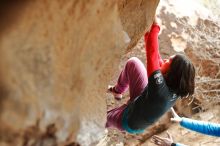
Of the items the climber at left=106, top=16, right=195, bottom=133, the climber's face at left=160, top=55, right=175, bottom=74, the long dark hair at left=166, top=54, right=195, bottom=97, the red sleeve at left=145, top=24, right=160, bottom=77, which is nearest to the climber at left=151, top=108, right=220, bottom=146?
the climber at left=106, top=16, right=195, bottom=133

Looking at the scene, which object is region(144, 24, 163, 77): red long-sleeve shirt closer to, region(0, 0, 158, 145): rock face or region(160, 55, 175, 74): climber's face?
region(160, 55, 175, 74): climber's face

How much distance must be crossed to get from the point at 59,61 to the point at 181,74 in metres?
1.07

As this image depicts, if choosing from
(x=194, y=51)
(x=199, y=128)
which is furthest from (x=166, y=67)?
(x=194, y=51)

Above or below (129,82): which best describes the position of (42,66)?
above

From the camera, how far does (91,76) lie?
145 centimetres

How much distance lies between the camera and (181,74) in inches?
83.3

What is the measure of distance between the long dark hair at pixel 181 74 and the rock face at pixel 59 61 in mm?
617

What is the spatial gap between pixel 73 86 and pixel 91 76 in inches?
5.2

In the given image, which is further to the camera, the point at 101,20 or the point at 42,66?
the point at 101,20

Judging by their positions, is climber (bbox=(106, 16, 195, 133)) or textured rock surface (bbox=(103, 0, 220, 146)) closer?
climber (bbox=(106, 16, 195, 133))

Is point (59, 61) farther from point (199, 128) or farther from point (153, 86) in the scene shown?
point (199, 128)

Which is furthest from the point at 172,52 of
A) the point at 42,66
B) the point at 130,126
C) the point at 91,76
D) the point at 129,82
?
the point at 42,66

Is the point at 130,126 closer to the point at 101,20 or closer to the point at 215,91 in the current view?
the point at 101,20

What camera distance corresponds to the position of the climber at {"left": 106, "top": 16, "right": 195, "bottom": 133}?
2.11 m
